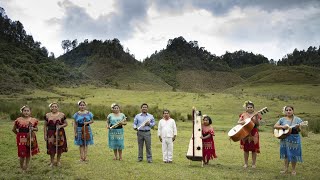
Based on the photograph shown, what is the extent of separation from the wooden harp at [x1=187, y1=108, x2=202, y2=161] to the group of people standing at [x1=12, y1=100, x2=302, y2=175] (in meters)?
0.21

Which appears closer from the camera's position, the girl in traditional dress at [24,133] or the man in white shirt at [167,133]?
the girl in traditional dress at [24,133]

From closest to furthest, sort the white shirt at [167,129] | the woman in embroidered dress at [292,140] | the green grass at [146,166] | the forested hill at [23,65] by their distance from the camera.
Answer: the green grass at [146,166]
the woman in embroidered dress at [292,140]
the white shirt at [167,129]
the forested hill at [23,65]

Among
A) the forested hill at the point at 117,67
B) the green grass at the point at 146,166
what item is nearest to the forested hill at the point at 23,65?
the forested hill at the point at 117,67

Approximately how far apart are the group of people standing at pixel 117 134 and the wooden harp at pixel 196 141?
208 millimetres

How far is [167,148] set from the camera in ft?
41.0

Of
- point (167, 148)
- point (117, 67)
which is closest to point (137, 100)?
point (167, 148)

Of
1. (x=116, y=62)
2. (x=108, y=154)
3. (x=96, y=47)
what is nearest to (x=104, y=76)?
(x=116, y=62)

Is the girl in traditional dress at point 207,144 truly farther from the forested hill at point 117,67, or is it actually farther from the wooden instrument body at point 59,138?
the forested hill at point 117,67

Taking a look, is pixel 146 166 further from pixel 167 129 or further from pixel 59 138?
pixel 59 138

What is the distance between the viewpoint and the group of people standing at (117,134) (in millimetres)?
10711

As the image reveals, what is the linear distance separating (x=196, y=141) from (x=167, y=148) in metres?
1.22

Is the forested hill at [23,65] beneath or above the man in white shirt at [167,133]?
above

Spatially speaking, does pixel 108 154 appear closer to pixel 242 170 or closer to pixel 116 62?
pixel 242 170

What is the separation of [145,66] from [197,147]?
12535 cm
